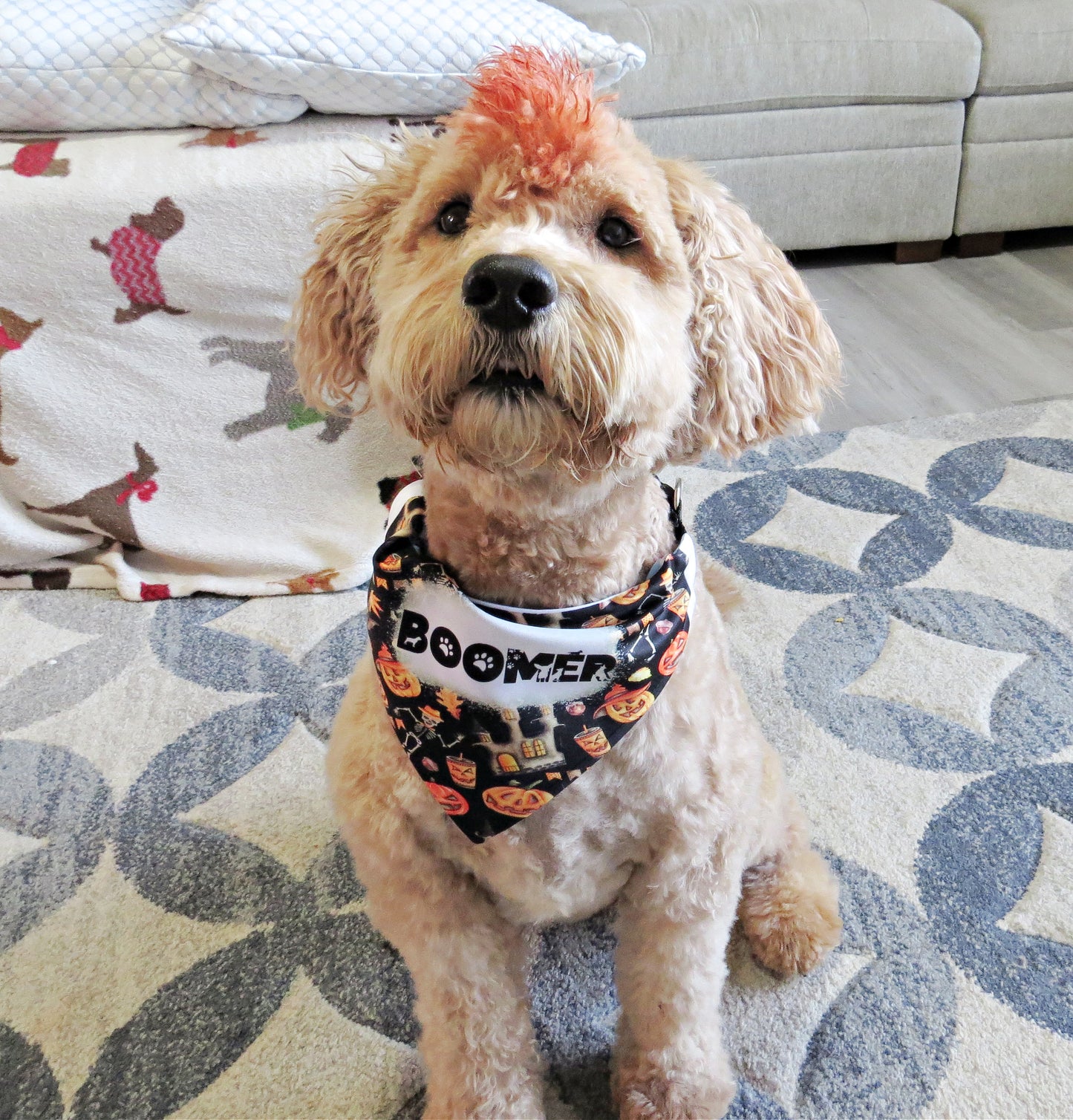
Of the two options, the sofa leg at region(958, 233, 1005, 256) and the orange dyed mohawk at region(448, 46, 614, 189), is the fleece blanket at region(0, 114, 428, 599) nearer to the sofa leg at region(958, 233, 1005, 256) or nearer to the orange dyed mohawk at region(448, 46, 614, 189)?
the orange dyed mohawk at region(448, 46, 614, 189)

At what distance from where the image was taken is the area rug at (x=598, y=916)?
3.27 ft

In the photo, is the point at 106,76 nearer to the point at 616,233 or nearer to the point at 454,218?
the point at 454,218

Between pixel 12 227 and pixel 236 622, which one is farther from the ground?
pixel 12 227

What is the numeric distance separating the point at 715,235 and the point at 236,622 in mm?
1155

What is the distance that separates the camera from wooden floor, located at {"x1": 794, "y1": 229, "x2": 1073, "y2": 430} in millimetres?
2299

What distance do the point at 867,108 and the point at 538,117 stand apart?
2514mm

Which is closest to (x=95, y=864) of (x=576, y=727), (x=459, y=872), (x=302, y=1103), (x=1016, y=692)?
(x=302, y=1103)

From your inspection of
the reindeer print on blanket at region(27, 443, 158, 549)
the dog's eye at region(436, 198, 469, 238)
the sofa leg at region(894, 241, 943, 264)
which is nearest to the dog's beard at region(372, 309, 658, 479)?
the dog's eye at region(436, 198, 469, 238)

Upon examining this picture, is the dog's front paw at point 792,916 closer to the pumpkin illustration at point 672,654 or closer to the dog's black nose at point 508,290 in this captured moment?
the pumpkin illustration at point 672,654

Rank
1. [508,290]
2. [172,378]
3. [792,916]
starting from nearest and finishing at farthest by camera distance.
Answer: [508,290]
[792,916]
[172,378]

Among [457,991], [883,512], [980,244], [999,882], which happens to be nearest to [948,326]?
[980,244]

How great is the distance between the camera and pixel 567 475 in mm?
797

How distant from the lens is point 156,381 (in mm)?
1709

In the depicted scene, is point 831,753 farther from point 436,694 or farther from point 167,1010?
point 167,1010
